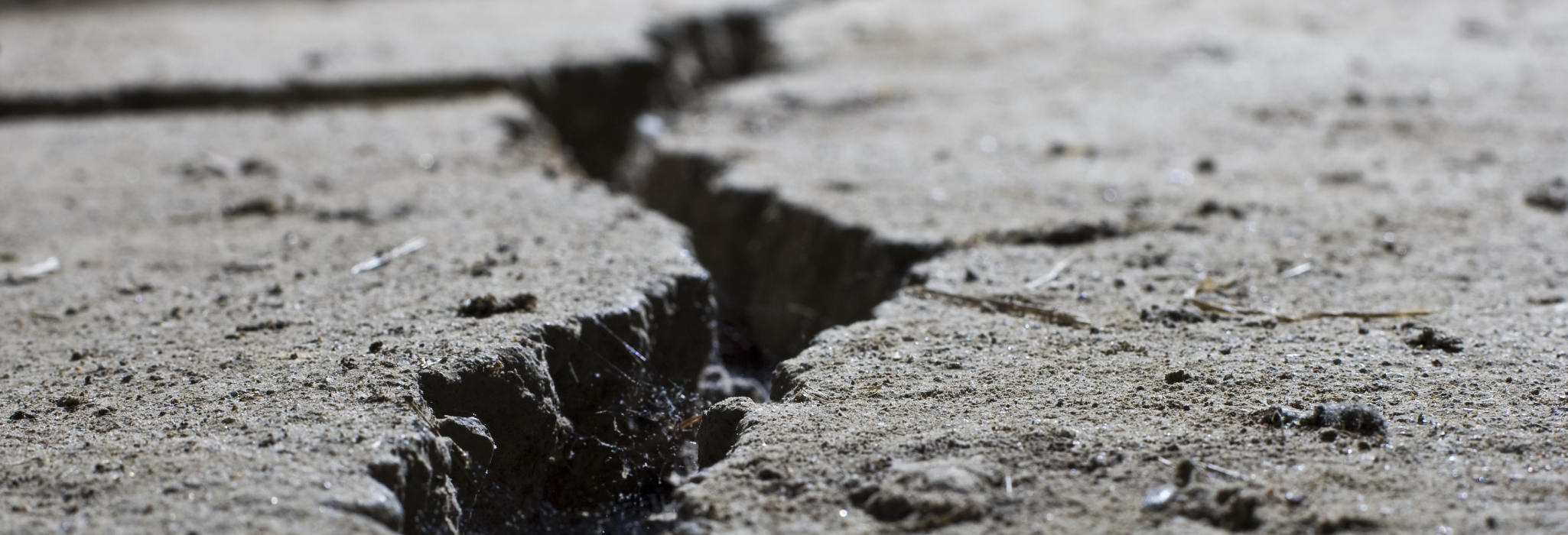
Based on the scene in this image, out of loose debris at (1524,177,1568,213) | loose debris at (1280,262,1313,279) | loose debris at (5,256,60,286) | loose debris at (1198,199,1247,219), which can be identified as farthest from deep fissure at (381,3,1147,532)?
loose debris at (5,256,60,286)

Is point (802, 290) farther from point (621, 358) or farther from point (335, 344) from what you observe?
point (335, 344)

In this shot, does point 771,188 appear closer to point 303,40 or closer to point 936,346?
point 936,346

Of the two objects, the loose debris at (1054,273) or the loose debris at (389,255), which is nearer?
the loose debris at (1054,273)

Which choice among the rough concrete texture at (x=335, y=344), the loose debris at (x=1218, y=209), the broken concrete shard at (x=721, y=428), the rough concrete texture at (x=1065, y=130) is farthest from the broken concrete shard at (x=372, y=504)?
the loose debris at (x=1218, y=209)

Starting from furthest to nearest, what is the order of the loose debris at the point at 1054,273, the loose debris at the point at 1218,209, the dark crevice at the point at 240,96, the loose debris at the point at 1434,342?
the dark crevice at the point at 240,96 → the loose debris at the point at 1218,209 → the loose debris at the point at 1054,273 → the loose debris at the point at 1434,342

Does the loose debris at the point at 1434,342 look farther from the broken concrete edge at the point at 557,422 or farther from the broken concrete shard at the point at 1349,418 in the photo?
the broken concrete edge at the point at 557,422

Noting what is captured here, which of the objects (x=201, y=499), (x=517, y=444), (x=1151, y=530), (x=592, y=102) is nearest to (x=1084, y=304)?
(x=1151, y=530)

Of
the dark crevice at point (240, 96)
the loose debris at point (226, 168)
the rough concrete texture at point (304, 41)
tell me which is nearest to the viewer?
the loose debris at point (226, 168)

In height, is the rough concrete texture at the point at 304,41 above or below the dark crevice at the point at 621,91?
above
